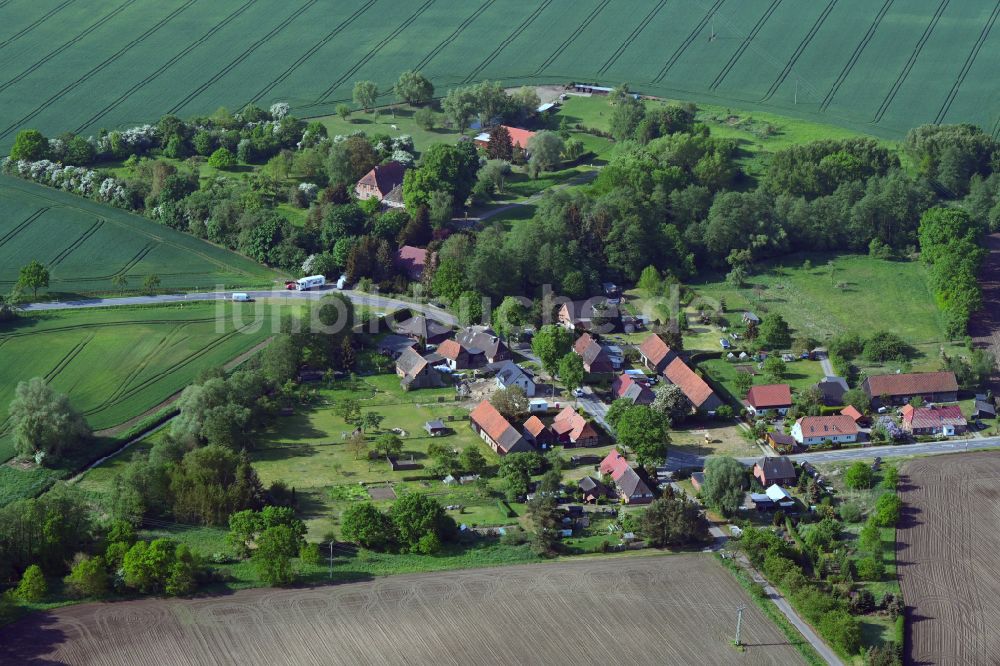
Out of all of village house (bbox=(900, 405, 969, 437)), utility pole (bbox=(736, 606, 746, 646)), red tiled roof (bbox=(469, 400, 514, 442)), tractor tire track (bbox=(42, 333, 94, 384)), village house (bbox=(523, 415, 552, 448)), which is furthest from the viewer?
tractor tire track (bbox=(42, 333, 94, 384))

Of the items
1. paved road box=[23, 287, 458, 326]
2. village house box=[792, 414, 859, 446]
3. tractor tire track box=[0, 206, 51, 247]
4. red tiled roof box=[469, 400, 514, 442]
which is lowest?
village house box=[792, 414, 859, 446]

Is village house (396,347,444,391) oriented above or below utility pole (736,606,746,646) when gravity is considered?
above

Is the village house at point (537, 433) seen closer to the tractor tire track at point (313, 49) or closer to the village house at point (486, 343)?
the village house at point (486, 343)

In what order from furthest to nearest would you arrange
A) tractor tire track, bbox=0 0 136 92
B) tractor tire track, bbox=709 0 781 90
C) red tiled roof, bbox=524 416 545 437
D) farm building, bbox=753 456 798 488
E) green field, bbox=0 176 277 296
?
tractor tire track, bbox=709 0 781 90, tractor tire track, bbox=0 0 136 92, green field, bbox=0 176 277 296, red tiled roof, bbox=524 416 545 437, farm building, bbox=753 456 798 488

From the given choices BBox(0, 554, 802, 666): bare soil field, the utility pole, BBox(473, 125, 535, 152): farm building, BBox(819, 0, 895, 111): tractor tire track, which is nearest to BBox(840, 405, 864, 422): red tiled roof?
BBox(0, 554, 802, 666): bare soil field

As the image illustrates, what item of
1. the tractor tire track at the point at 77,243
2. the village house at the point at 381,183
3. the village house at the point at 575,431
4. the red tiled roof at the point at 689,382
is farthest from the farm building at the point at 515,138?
the village house at the point at 575,431

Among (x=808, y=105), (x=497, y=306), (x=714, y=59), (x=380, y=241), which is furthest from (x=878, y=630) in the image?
(x=714, y=59)

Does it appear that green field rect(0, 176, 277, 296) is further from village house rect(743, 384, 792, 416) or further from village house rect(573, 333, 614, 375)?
village house rect(743, 384, 792, 416)
